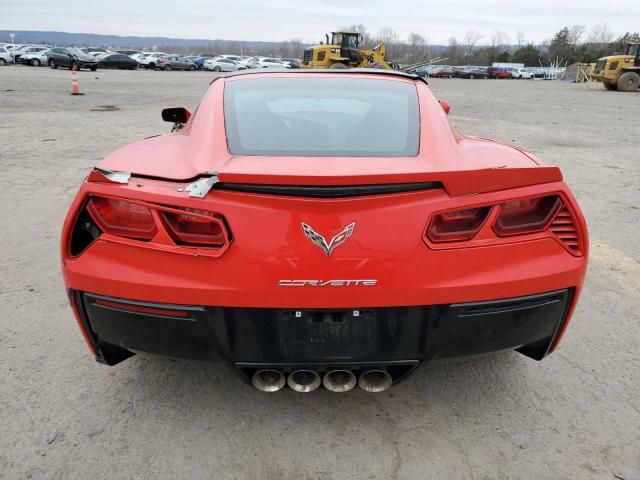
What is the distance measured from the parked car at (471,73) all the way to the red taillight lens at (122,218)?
61.8m

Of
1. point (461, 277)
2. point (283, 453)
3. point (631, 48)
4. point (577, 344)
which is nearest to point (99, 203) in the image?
point (283, 453)

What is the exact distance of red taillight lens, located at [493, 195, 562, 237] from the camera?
1.88 meters

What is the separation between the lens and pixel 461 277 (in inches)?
70.4

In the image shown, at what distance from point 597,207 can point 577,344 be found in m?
3.21

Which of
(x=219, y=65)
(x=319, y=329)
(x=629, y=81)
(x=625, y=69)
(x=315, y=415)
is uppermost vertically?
(x=319, y=329)

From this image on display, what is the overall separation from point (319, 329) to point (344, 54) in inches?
1238

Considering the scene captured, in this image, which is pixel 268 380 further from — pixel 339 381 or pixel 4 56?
pixel 4 56

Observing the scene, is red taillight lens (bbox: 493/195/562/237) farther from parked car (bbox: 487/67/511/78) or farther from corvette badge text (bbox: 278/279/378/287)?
parked car (bbox: 487/67/511/78)

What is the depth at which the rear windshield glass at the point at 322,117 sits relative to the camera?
2236mm

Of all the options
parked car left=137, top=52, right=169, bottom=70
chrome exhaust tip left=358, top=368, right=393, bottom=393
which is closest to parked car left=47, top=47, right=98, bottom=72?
parked car left=137, top=52, right=169, bottom=70

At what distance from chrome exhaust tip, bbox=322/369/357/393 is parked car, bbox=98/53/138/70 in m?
49.1

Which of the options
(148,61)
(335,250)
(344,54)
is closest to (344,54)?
(344,54)

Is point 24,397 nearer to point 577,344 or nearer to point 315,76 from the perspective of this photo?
point 315,76

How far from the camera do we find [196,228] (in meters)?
1.82
